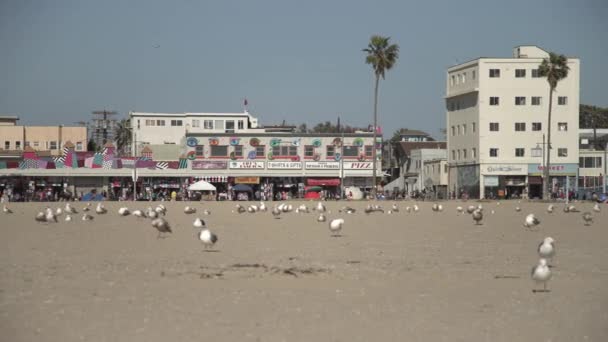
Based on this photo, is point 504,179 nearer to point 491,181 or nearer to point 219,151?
point 491,181

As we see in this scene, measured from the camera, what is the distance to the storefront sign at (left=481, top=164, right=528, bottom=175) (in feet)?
290

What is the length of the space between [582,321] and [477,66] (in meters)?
78.4

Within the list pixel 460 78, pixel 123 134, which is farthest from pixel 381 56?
pixel 123 134

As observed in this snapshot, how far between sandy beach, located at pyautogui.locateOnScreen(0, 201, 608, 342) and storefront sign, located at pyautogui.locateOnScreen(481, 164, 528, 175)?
63.0 metres

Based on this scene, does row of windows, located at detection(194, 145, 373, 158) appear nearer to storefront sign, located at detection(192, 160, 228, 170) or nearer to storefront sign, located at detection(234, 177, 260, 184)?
storefront sign, located at detection(192, 160, 228, 170)

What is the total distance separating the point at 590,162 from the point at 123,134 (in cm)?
6583

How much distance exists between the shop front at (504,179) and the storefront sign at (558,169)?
0.73 meters

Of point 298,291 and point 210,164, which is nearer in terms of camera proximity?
point 298,291

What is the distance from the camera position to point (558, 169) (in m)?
89.2

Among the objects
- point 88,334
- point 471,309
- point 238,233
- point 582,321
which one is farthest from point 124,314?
point 238,233

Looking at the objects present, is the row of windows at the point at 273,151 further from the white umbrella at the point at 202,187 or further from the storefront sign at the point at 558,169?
the storefront sign at the point at 558,169

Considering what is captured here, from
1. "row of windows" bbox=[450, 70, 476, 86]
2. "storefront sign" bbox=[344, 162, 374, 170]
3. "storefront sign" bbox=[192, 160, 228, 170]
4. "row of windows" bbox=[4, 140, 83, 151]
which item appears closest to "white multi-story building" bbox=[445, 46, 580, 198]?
"row of windows" bbox=[450, 70, 476, 86]

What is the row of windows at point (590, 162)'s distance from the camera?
96.4 m

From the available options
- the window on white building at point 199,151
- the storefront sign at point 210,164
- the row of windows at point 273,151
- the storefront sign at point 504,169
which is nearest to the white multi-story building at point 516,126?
the storefront sign at point 504,169
